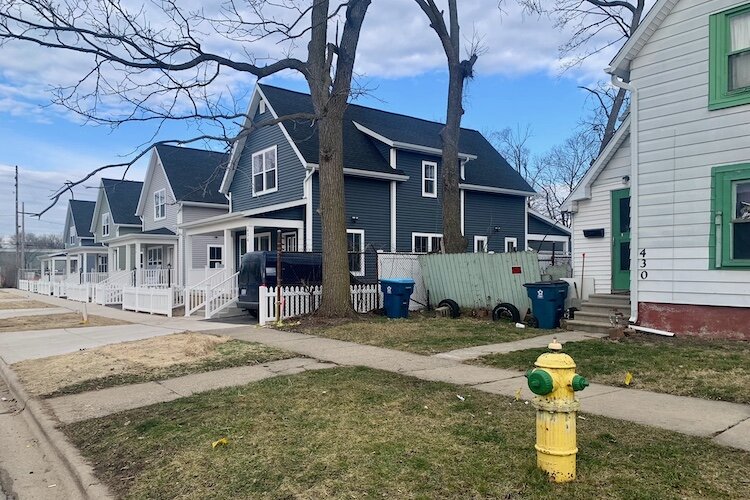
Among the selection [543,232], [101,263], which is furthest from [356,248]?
[101,263]

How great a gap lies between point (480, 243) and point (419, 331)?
1316 cm

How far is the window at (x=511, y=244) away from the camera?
83.0 ft

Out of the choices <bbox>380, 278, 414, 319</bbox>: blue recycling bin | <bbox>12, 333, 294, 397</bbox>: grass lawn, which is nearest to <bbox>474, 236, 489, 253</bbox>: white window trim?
<bbox>380, 278, 414, 319</bbox>: blue recycling bin

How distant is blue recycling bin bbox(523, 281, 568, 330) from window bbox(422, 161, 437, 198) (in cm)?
1068

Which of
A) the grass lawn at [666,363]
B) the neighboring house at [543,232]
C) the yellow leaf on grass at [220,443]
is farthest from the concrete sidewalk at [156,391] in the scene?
the neighboring house at [543,232]

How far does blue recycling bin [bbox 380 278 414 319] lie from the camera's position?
15070mm

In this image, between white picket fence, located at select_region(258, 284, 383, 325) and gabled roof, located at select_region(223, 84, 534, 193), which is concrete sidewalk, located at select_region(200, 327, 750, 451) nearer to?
white picket fence, located at select_region(258, 284, 383, 325)

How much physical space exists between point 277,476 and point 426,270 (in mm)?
13173

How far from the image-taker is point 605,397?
5969 millimetres

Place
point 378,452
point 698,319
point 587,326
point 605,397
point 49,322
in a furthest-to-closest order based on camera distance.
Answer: point 49,322 → point 587,326 → point 698,319 → point 605,397 → point 378,452

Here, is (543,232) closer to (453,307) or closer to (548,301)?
(453,307)

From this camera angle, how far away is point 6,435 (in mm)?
5996

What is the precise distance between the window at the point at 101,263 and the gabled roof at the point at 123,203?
19.5 ft

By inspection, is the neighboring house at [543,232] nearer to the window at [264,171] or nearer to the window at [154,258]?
the window at [264,171]
